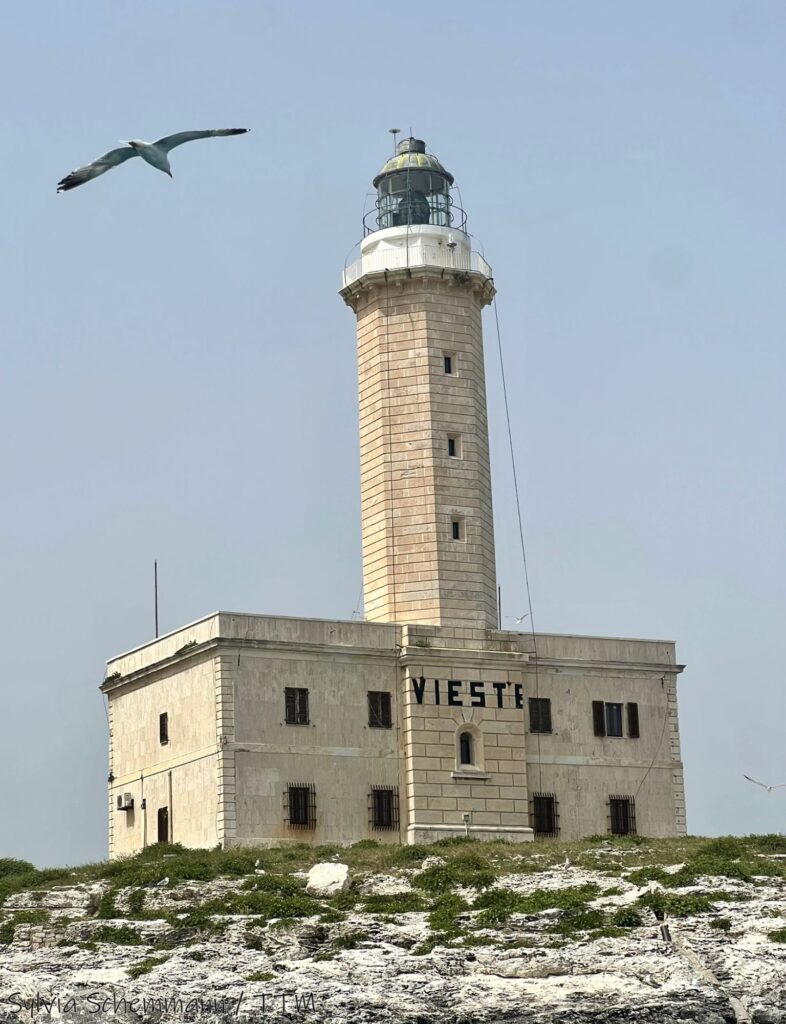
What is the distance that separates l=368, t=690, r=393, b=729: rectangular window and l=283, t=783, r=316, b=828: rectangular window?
262 centimetres

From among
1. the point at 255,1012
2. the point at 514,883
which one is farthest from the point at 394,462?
the point at 255,1012

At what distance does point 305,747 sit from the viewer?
54.3 meters

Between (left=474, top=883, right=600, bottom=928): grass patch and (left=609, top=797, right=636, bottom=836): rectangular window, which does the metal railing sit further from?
(left=474, top=883, right=600, bottom=928): grass patch

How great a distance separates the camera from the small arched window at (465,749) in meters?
56.1

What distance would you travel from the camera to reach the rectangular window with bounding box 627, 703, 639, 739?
58.7 m

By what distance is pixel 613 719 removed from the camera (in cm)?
5853

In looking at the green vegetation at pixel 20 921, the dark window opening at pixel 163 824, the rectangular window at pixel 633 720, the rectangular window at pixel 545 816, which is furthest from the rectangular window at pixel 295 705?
the green vegetation at pixel 20 921

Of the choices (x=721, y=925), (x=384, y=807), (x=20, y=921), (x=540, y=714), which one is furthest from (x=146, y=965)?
(x=540, y=714)

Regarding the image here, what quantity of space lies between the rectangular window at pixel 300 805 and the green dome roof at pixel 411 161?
60.0ft

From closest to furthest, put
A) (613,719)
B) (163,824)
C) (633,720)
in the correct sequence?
(163,824) → (613,719) → (633,720)

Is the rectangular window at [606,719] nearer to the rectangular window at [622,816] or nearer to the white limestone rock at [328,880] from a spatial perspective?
the rectangular window at [622,816]

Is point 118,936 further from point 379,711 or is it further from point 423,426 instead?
point 423,426

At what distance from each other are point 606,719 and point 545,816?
133 inches

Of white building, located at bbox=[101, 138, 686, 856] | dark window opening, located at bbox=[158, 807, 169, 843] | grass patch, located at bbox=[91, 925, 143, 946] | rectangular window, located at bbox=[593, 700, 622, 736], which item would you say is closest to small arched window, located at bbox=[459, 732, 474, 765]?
white building, located at bbox=[101, 138, 686, 856]
